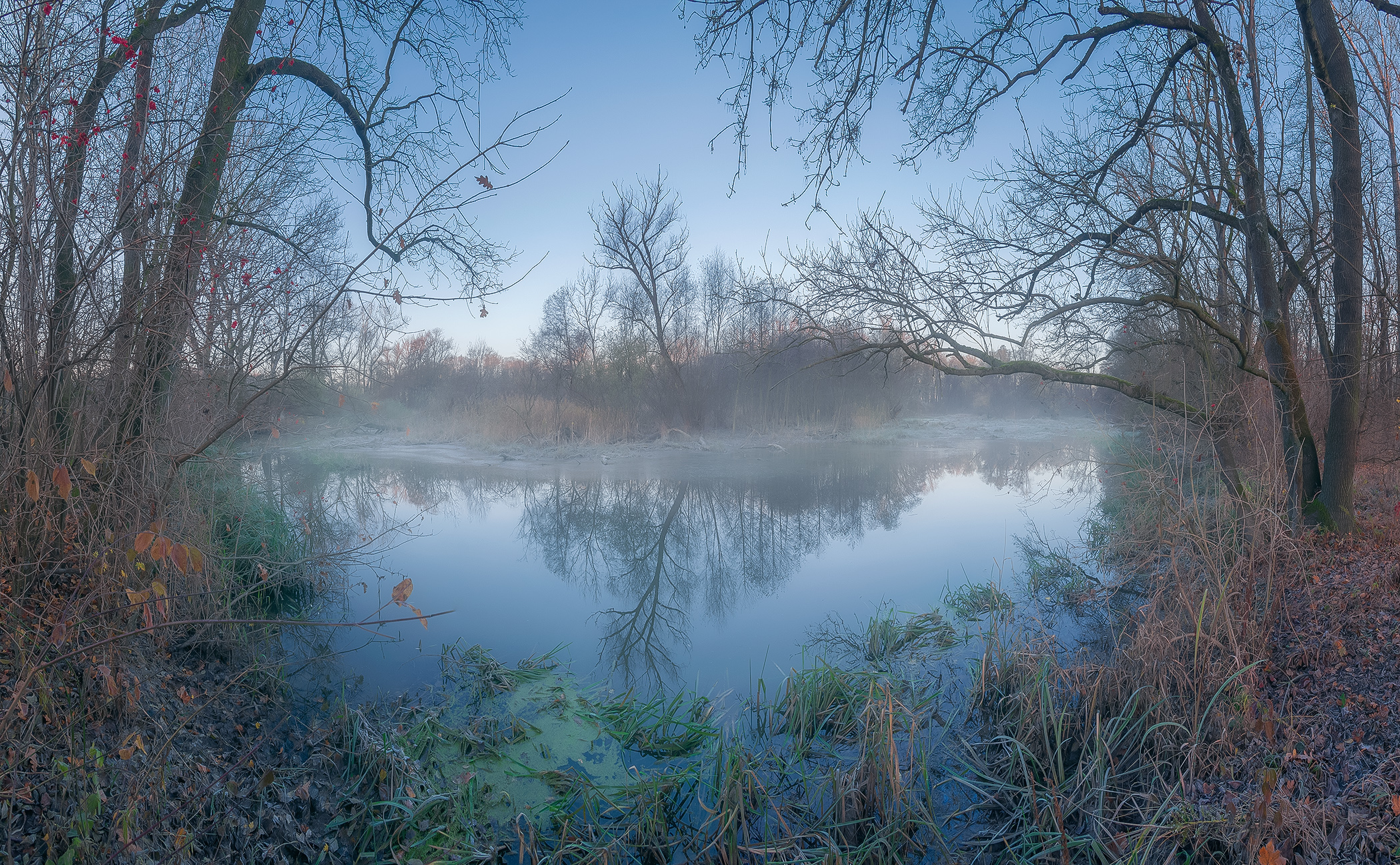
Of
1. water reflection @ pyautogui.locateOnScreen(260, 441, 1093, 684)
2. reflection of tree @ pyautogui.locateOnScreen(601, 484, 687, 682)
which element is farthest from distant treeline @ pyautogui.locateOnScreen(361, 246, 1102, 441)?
reflection of tree @ pyautogui.locateOnScreen(601, 484, 687, 682)

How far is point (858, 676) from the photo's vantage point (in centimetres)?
447

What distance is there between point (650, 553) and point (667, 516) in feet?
7.01

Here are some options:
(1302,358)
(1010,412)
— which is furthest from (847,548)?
(1010,412)

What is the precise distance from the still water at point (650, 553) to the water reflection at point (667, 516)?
1.5 inches

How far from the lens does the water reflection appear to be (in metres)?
6.14

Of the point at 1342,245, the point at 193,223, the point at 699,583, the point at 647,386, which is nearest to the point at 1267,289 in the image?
the point at 1342,245

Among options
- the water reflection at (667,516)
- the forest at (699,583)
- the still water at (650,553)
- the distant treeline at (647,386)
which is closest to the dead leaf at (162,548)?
the forest at (699,583)

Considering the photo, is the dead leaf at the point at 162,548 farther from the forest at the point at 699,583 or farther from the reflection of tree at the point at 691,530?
the reflection of tree at the point at 691,530

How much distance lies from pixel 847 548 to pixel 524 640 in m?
4.55

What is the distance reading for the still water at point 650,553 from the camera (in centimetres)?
522

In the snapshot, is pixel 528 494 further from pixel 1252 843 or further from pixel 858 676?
pixel 1252 843

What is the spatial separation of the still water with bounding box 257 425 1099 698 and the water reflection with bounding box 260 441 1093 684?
0.13ft

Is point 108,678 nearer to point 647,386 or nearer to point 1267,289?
point 1267,289

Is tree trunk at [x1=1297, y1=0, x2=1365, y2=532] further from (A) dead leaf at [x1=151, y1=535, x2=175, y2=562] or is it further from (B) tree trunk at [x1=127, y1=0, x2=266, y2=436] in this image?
(B) tree trunk at [x1=127, y1=0, x2=266, y2=436]
